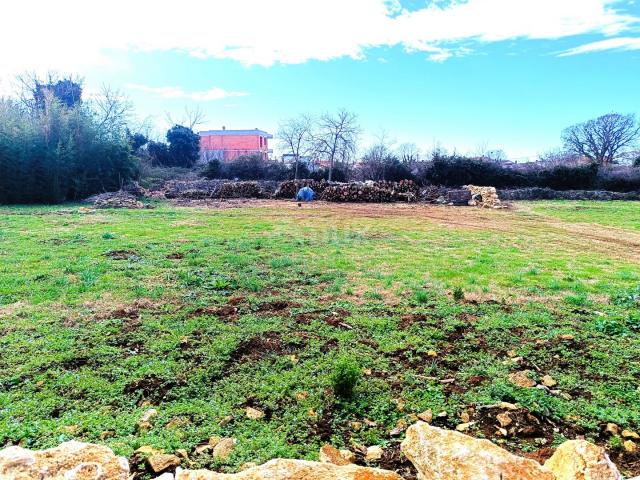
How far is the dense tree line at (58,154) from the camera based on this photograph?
18.6 metres

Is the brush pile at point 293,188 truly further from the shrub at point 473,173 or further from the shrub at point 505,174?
the shrub at point 473,173

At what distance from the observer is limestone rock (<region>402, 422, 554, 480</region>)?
1919 millimetres

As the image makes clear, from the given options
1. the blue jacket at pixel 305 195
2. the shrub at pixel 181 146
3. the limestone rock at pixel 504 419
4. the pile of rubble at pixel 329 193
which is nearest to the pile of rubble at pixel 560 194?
the pile of rubble at pixel 329 193

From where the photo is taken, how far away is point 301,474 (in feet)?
6.40

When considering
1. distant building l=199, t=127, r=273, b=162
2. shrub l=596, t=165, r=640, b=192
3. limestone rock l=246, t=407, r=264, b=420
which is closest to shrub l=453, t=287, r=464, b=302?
limestone rock l=246, t=407, r=264, b=420

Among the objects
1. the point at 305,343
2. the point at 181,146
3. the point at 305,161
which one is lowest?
the point at 305,343

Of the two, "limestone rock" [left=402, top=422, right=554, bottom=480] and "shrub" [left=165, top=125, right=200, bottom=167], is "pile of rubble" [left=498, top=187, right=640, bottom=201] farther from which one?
"shrub" [left=165, top=125, right=200, bottom=167]

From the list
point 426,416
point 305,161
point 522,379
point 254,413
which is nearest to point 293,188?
point 305,161

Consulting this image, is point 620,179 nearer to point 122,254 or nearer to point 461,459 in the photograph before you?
point 122,254

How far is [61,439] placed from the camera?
2633 mm

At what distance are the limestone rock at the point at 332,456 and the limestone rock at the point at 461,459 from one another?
0.41m

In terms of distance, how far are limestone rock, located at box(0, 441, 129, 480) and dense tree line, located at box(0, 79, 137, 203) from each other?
2068 cm

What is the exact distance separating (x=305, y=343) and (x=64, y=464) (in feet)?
7.87

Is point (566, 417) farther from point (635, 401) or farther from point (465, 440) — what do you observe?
point (465, 440)
